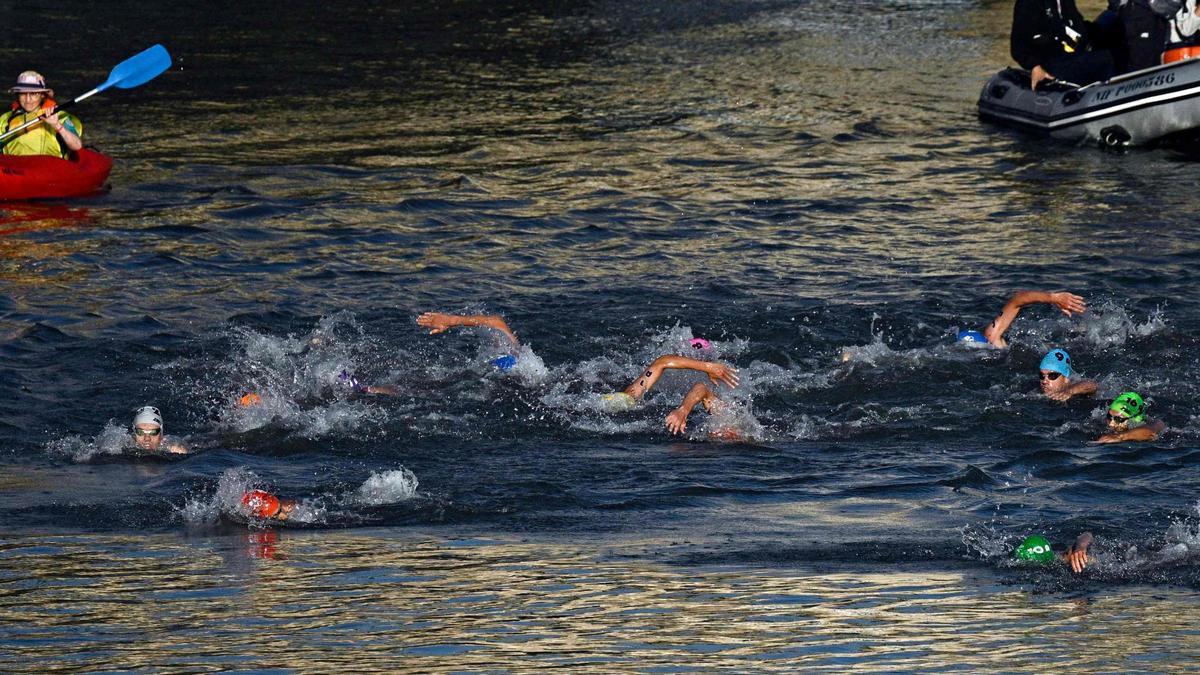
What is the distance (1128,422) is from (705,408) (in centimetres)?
282

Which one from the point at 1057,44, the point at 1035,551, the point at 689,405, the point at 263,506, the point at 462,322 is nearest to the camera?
the point at 1035,551

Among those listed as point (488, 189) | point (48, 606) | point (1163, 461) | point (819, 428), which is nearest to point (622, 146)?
point (488, 189)

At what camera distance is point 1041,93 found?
2116 centimetres

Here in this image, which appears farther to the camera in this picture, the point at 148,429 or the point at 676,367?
the point at 676,367

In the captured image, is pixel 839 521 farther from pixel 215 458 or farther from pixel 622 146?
pixel 622 146

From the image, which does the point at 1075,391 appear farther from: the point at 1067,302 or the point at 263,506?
the point at 263,506

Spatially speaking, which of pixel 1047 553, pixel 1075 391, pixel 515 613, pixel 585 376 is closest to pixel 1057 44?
pixel 1075 391

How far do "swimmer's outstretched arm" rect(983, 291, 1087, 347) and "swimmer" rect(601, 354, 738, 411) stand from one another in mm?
2251

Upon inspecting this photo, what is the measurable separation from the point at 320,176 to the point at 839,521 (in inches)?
436

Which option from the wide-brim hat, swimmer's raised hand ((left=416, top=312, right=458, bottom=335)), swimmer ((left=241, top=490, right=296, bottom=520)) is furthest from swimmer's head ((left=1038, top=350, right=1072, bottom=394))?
the wide-brim hat

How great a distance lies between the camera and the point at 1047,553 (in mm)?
8992

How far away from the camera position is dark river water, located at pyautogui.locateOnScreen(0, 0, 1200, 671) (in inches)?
318

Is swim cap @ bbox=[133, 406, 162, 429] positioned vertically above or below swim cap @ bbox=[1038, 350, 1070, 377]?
above

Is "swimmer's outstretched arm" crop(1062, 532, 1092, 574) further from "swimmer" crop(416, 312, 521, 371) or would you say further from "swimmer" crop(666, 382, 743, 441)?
"swimmer" crop(416, 312, 521, 371)
